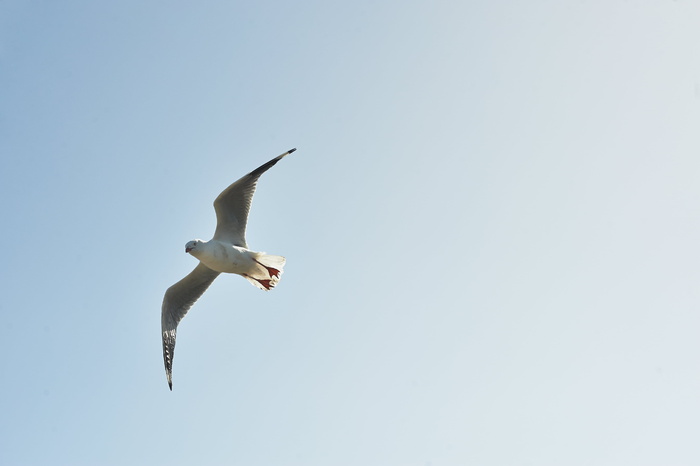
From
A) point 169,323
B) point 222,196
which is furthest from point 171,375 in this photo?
point 222,196

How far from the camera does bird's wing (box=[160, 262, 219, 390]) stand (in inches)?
545

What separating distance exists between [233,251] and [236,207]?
85 cm

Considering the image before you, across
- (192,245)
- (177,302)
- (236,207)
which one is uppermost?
(236,207)

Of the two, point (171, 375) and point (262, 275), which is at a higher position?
point (262, 275)

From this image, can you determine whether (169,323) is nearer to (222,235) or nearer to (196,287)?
(196,287)

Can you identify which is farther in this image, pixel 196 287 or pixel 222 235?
pixel 196 287

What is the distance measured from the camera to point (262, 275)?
42.7ft

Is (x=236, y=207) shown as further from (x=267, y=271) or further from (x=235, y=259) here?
(x=267, y=271)

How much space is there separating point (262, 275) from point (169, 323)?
7.42ft

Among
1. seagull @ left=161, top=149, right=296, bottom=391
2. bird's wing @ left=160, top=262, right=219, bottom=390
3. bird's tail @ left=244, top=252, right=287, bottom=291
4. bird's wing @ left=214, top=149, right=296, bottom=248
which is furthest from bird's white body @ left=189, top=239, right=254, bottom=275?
bird's wing @ left=160, top=262, right=219, bottom=390

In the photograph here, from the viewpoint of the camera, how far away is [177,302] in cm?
1402

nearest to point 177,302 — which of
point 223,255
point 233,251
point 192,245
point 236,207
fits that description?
point 192,245

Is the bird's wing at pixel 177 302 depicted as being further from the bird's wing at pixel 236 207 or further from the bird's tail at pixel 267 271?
the bird's tail at pixel 267 271

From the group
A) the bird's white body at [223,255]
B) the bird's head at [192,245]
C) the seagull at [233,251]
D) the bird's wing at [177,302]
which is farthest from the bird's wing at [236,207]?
the bird's wing at [177,302]
